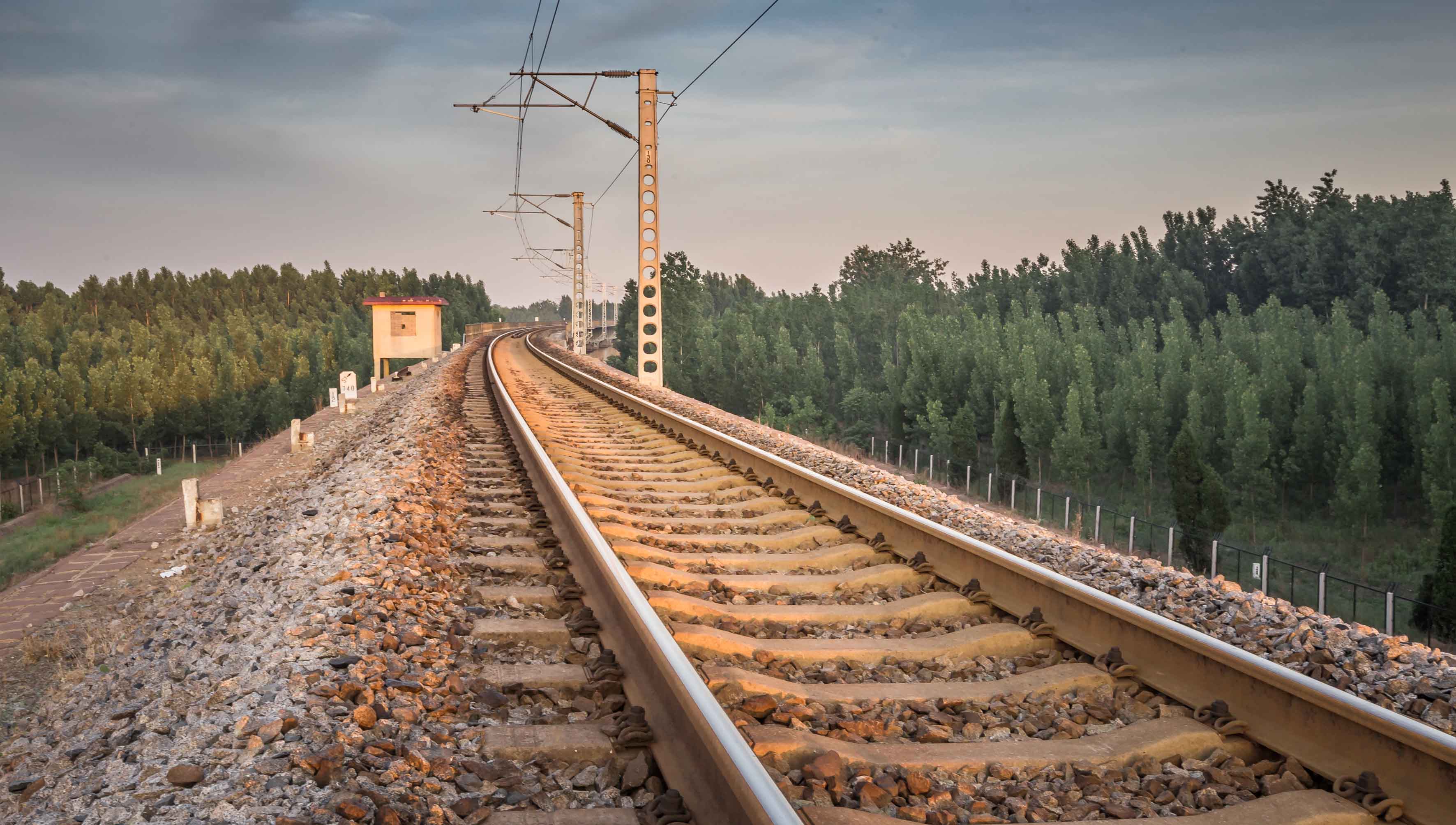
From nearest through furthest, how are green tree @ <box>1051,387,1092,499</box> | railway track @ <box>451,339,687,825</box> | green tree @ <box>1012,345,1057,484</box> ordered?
railway track @ <box>451,339,687,825</box>
green tree @ <box>1051,387,1092,499</box>
green tree @ <box>1012,345,1057,484</box>

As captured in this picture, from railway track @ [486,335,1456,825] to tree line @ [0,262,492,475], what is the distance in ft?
244

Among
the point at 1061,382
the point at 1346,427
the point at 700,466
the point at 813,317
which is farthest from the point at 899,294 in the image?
the point at 700,466

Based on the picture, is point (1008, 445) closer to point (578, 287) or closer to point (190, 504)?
point (578, 287)

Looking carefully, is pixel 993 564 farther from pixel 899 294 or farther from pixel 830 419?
pixel 899 294

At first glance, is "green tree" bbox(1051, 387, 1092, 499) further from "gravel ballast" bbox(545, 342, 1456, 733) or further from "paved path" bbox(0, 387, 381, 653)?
"gravel ballast" bbox(545, 342, 1456, 733)

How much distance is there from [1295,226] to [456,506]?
4129 inches

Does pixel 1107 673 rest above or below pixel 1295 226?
below

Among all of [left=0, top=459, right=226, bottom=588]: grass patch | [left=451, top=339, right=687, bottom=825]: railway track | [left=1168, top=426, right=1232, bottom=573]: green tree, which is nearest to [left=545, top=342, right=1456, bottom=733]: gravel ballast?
[left=451, top=339, right=687, bottom=825]: railway track

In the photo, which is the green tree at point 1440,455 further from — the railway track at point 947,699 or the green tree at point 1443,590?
the railway track at point 947,699

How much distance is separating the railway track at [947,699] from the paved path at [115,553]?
21.2 ft

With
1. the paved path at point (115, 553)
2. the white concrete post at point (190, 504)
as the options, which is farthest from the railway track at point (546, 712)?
the white concrete post at point (190, 504)

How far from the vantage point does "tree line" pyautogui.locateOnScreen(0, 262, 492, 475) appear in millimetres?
98375

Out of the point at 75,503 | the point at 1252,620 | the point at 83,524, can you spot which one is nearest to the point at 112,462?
the point at 75,503

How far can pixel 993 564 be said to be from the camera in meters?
4.89
